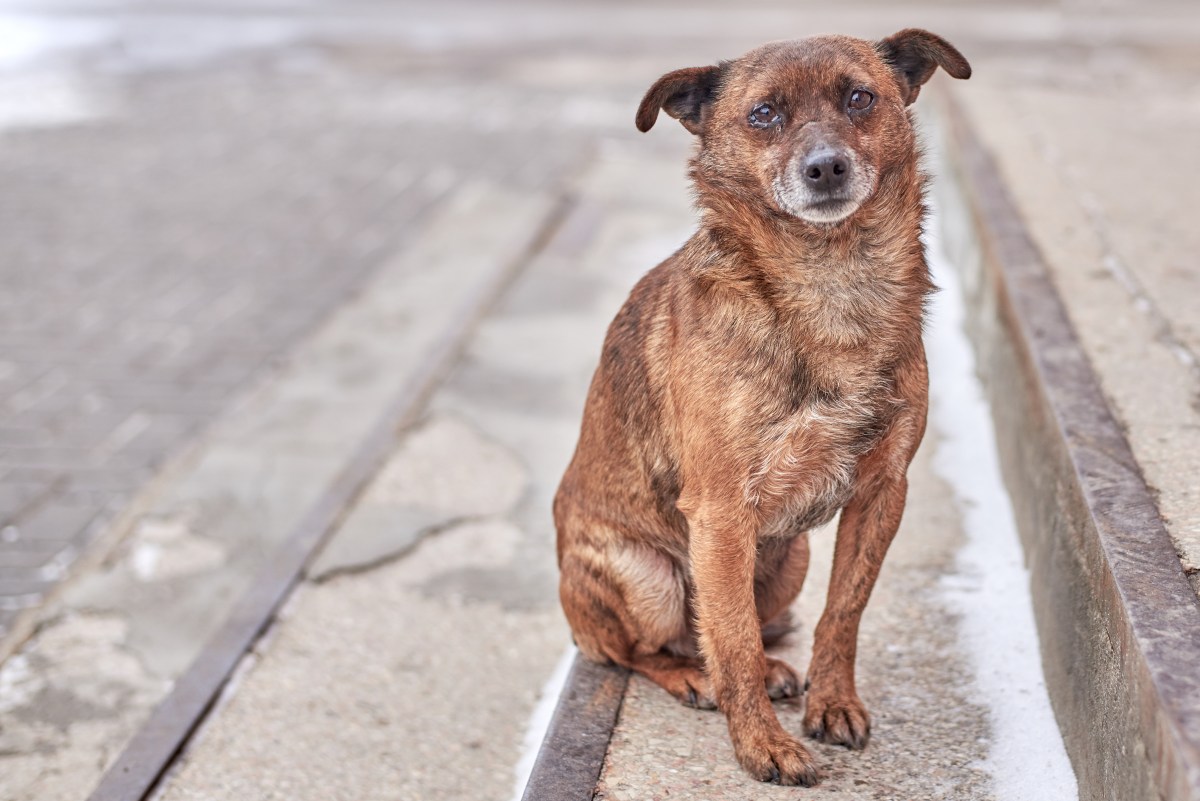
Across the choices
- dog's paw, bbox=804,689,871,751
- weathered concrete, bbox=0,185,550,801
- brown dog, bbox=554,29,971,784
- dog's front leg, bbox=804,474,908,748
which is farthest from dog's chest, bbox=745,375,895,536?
weathered concrete, bbox=0,185,550,801

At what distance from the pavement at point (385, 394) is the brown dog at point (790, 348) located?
303 mm

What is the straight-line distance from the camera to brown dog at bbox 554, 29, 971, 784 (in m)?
2.82

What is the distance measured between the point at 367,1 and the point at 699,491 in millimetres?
17140

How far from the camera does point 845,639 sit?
306 centimetres

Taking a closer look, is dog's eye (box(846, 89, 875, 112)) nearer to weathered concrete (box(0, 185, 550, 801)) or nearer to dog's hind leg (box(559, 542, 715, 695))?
dog's hind leg (box(559, 542, 715, 695))

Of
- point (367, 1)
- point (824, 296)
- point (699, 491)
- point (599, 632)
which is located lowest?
point (367, 1)

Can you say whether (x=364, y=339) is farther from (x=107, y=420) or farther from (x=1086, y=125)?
(x=1086, y=125)

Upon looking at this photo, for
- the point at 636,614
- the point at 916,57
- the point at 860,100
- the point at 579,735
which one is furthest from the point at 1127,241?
the point at 579,735

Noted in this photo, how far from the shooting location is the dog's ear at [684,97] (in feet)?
9.78

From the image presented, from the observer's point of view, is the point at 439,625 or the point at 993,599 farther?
the point at 439,625

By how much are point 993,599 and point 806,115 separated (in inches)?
62.8

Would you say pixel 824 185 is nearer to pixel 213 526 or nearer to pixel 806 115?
pixel 806 115

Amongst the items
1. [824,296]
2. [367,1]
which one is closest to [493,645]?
[824,296]

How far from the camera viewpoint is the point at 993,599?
146 inches
